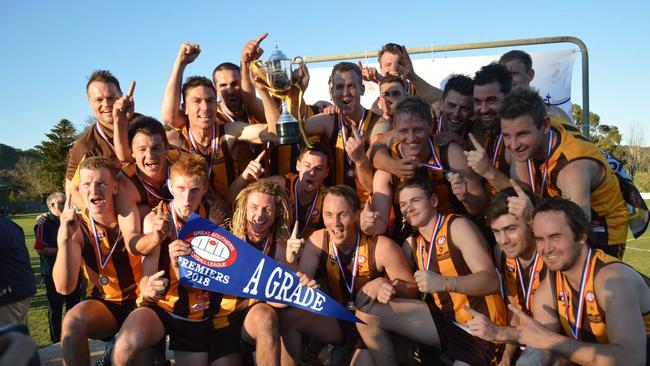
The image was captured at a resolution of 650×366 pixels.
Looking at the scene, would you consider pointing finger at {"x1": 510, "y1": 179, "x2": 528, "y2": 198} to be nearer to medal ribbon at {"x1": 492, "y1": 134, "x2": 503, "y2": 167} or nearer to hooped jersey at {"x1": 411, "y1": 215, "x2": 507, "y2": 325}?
hooped jersey at {"x1": 411, "y1": 215, "x2": 507, "y2": 325}

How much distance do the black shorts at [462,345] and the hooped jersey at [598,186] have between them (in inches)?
50.3

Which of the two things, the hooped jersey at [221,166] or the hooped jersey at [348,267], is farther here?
the hooped jersey at [221,166]

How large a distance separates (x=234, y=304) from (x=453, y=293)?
187 cm

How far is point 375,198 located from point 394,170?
13.1 inches

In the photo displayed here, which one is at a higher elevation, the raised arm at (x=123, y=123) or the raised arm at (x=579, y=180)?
the raised arm at (x=123, y=123)

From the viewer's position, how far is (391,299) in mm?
4289

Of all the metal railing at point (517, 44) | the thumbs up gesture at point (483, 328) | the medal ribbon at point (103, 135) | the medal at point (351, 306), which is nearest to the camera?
the thumbs up gesture at point (483, 328)

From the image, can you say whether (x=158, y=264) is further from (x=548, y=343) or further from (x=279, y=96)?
(x=548, y=343)

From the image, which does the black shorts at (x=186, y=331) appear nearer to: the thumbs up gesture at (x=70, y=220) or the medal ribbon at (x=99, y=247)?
the medal ribbon at (x=99, y=247)

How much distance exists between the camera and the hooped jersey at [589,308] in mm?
3316

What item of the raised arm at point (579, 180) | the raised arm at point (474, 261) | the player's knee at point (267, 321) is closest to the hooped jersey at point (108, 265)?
the player's knee at point (267, 321)

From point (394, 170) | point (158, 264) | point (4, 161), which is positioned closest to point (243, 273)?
point (158, 264)

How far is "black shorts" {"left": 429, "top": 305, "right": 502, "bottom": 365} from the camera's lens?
410 cm

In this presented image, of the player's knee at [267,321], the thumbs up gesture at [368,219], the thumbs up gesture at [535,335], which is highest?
the thumbs up gesture at [368,219]
